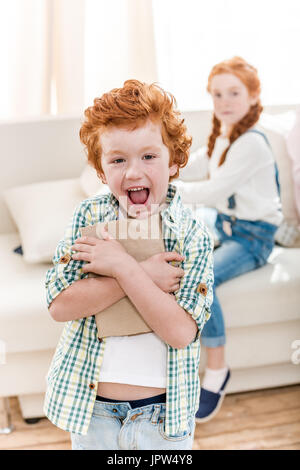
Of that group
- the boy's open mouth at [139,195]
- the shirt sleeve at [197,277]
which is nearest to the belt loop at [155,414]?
the shirt sleeve at [197,277]

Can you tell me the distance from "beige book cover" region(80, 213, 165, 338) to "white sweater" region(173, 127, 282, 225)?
0.86 metres

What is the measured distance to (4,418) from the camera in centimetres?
169

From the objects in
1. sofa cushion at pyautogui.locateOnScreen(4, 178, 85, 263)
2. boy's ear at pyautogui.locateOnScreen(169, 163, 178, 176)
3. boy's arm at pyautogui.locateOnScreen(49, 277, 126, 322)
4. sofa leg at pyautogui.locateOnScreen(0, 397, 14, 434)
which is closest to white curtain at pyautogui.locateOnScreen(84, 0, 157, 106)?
sofa cushion at pyautogui.locateOnScreen(4, 178, 85, 263)

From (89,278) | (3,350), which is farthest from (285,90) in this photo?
(89,278)

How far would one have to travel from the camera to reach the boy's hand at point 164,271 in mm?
909

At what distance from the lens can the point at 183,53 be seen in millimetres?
2770

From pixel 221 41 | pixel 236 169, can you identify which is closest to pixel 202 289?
pixel 236 169

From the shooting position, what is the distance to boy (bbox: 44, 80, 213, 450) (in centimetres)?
88

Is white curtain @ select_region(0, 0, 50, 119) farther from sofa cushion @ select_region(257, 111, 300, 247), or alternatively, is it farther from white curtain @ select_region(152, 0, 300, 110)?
sofa cushion @ select_region(257, 111, 300, 247)

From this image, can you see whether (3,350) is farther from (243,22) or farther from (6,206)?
(243,22)

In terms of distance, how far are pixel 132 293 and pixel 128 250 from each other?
0.29 ft

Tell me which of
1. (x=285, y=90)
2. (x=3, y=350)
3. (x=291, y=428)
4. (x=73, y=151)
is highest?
(x=285, y=90)

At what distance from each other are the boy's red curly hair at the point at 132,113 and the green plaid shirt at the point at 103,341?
0.34 feet

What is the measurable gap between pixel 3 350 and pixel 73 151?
0.87 m
